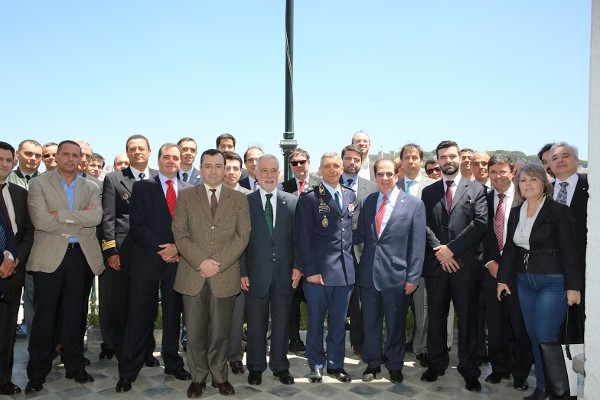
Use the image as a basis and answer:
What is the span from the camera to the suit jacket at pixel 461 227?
195 inches

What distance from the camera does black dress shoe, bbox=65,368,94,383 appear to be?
16.3ft

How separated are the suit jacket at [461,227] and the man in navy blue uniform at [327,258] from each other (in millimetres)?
853

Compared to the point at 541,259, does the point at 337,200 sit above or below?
above

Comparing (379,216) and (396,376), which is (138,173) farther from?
(396,376)

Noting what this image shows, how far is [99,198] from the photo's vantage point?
16.8 feet

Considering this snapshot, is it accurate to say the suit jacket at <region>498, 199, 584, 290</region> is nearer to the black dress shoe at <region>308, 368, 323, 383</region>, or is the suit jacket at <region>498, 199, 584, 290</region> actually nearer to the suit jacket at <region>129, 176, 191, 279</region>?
the black dress shoe at <region>308, 368, 323, 383</region>

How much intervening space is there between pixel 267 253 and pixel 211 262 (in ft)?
2.03

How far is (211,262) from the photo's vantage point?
4.50m

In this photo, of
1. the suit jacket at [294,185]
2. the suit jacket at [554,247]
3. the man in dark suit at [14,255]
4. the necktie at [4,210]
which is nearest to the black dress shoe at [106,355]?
the man in dark suit at [14,255]

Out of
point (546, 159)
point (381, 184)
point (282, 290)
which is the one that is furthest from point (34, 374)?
point (546, 159)

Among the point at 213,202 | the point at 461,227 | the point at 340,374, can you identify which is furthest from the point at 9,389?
the point at 461,227

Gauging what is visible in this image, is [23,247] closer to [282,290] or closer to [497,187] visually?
[282,290]

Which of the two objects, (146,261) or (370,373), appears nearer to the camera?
(146,261)

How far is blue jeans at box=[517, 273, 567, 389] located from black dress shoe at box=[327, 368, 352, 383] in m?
1.81
